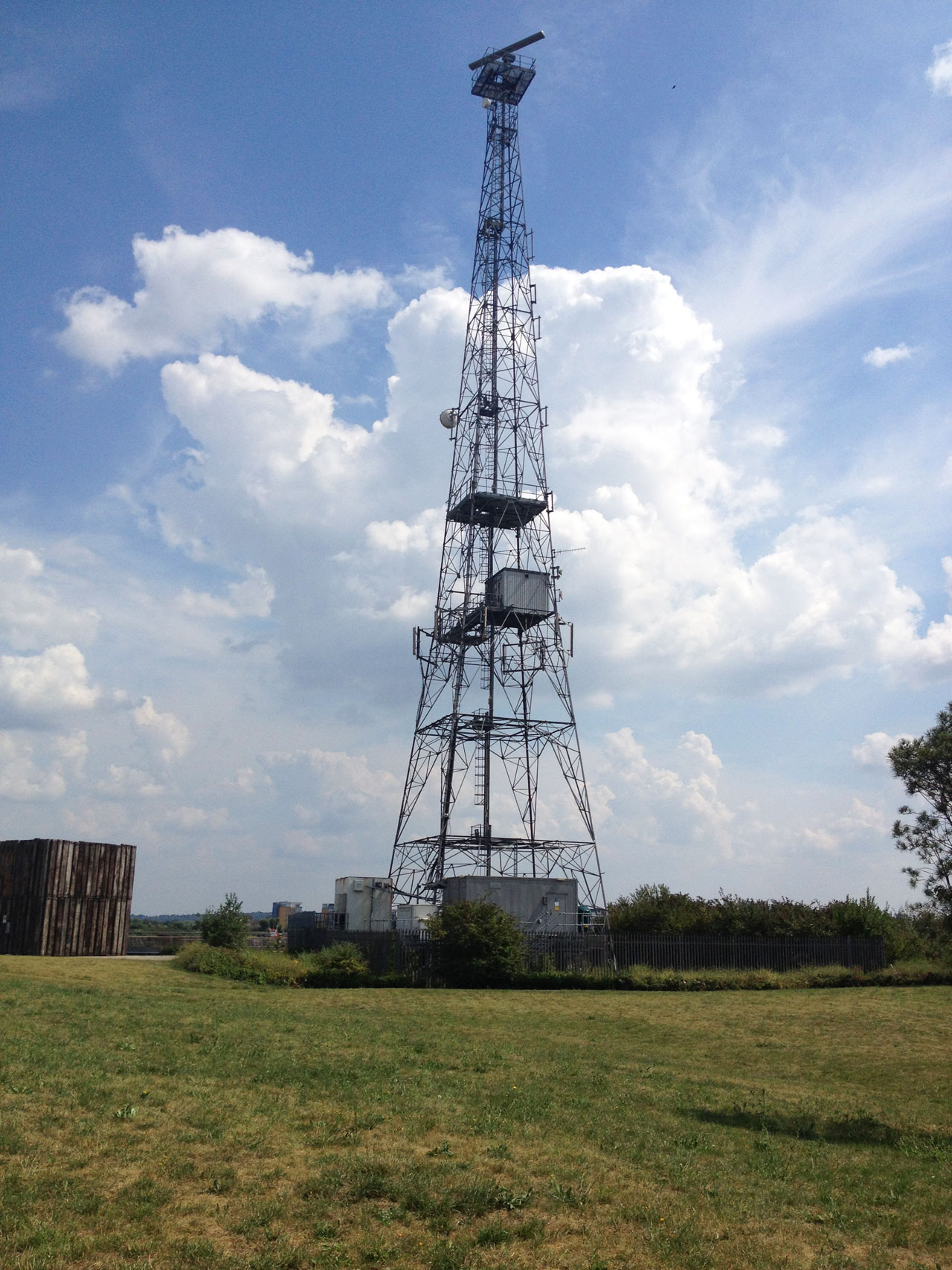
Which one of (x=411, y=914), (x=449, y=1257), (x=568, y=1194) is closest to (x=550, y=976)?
(x=411, y=914)

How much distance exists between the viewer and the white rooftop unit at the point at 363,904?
4456cm

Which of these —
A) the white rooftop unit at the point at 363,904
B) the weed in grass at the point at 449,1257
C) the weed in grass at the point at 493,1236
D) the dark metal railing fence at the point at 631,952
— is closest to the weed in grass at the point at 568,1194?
the weed in grass at the point at 493,1236

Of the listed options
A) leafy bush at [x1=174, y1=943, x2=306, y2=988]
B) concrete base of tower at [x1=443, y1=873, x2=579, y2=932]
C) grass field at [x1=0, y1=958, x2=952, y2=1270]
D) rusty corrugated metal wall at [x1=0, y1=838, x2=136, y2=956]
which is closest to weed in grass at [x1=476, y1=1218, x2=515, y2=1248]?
grass field at [x1=0, y1=958, x2=952, y2=1270]

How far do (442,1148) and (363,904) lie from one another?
115 ft

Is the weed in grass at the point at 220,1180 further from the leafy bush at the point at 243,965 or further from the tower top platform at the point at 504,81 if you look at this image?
the tower top platform at the point at 504,81

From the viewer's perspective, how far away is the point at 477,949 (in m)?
33.7

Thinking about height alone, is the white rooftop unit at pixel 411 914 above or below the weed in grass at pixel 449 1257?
above

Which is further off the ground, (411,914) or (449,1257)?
(411,914)

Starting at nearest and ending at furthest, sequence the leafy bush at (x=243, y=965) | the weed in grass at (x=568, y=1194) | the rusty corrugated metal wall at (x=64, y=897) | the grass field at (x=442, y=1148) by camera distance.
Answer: the grass field at (x=442, y=1148), the weed in grass at (x=568, y=1194), the leafy bush at (x=243, y=965), the rusty corrugated metal wall at (x=64, y=897)

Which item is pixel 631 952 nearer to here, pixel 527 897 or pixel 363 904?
pixel 527 897

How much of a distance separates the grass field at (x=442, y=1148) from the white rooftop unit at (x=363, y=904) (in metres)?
23.2

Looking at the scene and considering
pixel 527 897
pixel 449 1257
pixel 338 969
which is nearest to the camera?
pixel 449 1257

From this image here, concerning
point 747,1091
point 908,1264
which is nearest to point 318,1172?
point 908,1264

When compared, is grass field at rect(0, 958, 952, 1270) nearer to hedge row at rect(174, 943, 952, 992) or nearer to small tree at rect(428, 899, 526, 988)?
hedge row at rect(174, 943, 952, 992)
